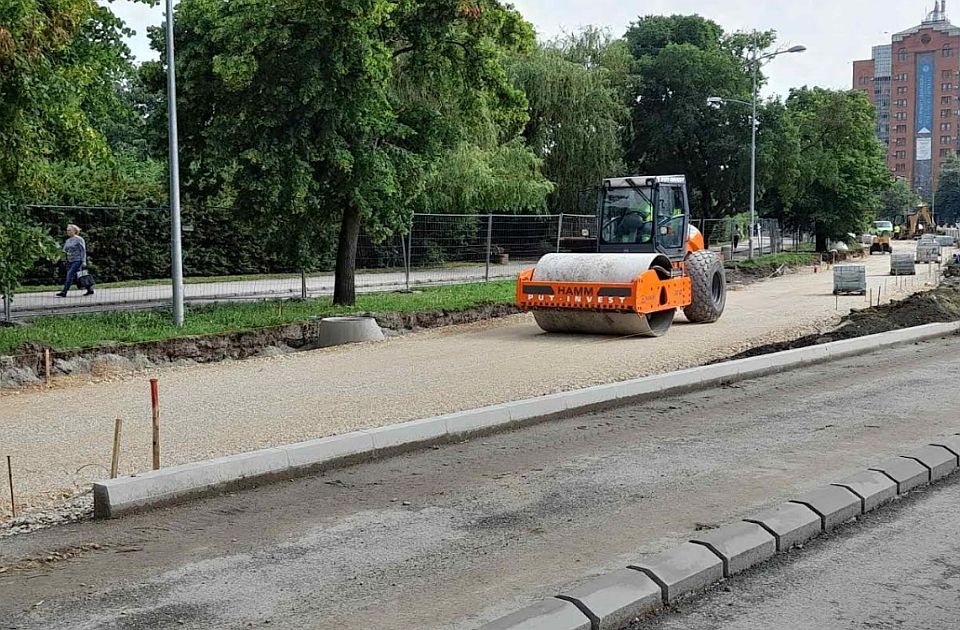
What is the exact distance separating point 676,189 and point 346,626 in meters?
15.8

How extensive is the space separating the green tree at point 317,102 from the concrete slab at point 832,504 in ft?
41.5

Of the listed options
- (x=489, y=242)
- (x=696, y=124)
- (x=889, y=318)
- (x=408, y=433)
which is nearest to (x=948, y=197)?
(x=696, y=124)

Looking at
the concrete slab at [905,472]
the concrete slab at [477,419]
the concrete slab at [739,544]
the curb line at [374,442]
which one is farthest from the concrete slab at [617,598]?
the concrete slab at [477,419]

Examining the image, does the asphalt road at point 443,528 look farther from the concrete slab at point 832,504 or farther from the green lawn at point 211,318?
the green lawn at point 211,318

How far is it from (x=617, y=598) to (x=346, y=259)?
16.4m

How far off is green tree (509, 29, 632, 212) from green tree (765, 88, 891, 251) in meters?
9.58

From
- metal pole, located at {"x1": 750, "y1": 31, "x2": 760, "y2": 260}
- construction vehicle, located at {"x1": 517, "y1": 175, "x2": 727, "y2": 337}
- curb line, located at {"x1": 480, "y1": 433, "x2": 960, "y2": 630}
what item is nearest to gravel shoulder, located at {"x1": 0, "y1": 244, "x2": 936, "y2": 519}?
construction vehicle, located at {"x1": 517, "y1": 175, "x2": 727, "y2": 337}

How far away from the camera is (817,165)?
48344 mm

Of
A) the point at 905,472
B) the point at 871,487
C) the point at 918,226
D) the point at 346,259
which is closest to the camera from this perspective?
the point at 871,487

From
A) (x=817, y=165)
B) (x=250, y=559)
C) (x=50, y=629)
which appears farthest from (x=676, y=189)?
(x=817, y=165)

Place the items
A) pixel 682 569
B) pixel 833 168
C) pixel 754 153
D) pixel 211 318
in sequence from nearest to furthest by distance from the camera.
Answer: pixel 682 569
pixel 211 318
pixel 754 153
pixel 833 168

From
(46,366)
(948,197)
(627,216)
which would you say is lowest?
(46,366)

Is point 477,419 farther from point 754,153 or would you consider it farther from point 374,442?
point 754,153

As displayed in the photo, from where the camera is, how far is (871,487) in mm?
7230
